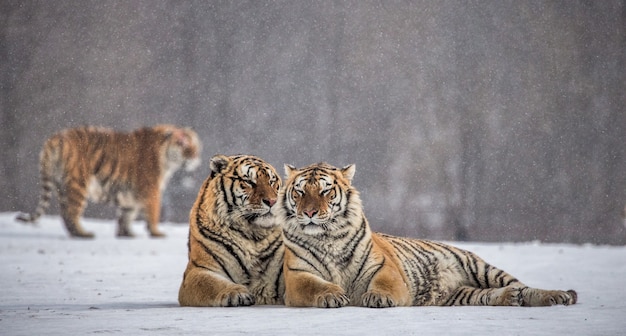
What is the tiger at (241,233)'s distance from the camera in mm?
3404

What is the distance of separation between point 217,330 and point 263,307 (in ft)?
2.16

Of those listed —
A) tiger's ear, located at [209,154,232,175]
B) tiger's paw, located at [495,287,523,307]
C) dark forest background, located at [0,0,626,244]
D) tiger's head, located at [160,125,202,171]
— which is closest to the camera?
tiger's paw, located at [495,287,523,307]

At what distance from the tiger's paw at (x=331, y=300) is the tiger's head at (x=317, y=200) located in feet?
0.85

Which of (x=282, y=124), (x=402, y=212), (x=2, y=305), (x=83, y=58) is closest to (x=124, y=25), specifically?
(x=83, y=58)

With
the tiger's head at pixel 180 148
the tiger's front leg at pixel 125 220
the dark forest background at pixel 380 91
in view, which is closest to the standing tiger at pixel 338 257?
the tiger's front leg at pixel 125 220

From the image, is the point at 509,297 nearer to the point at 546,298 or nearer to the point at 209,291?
the point at 546,298

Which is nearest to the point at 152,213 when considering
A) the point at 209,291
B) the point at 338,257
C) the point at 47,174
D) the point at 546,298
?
the point at 47,174

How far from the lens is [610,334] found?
2.53 metres

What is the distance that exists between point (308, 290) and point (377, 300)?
23 cm

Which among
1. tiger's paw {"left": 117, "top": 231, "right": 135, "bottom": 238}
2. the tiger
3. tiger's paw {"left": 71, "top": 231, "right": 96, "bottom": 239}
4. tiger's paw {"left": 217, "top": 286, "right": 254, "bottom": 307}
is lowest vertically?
tiger's paw {"left": 117, "top": 231, "right": 135, "bottom": 238}

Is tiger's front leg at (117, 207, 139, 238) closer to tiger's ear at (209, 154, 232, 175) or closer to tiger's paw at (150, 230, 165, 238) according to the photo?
tiger's paw at (150, 230, 165, 238)

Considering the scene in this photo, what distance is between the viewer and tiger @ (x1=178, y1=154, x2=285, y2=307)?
3.40 meters

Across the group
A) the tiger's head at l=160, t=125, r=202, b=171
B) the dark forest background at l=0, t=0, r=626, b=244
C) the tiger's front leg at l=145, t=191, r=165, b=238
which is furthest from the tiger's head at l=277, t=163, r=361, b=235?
the dark forest background at l=0, t=0, r=626, b=244

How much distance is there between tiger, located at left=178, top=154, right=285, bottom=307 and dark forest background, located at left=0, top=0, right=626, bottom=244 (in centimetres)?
823
